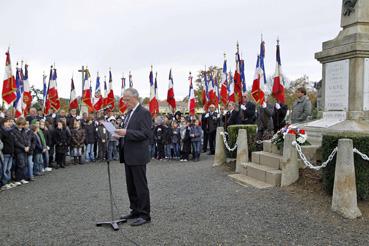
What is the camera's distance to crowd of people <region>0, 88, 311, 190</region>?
9.92m

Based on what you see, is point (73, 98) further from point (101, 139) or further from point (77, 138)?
point (77, 138)

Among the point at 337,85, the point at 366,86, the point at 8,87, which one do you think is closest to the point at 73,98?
the point at 8,87

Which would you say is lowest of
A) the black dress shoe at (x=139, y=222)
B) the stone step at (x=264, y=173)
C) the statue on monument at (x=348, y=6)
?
the black dress shoe at (x=139, y=222)

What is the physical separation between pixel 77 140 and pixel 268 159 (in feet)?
27.8

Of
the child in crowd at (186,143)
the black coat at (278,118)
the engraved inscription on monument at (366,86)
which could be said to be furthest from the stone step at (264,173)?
the child in crowd at (186,143)

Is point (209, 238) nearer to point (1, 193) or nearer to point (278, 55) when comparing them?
point (1, 193)

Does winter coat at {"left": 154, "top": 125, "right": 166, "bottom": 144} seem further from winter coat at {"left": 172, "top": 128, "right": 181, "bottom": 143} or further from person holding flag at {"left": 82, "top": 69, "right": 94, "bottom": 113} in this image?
person holding flag at {"left": 82, "top": 69, "right": 94, "bottom": 113}

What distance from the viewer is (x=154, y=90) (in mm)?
20391

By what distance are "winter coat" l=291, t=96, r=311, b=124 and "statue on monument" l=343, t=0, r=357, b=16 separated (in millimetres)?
2358

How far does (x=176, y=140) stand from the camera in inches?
608

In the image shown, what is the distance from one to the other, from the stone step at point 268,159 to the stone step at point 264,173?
12cm

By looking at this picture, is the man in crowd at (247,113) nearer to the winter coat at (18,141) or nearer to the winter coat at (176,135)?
the winter coat at (176,135)

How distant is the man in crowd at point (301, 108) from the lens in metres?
9.68

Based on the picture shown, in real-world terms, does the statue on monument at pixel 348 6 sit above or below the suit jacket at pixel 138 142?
above
